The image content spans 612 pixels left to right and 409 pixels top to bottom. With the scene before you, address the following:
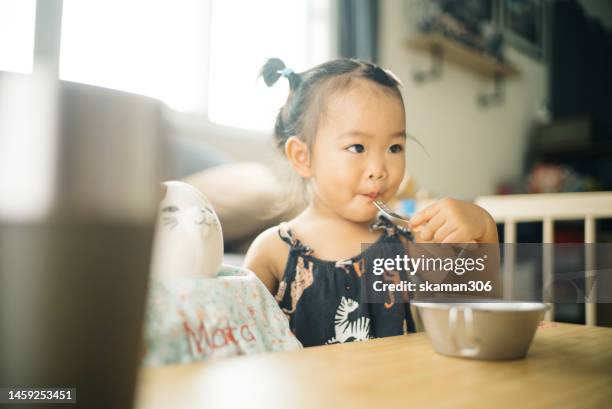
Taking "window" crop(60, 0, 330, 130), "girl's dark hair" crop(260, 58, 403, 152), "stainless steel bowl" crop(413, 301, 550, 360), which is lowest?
"stainless steel bowl" crop(413, 301, 550, 360)

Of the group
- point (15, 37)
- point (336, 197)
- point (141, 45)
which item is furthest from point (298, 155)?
point (15, 37)

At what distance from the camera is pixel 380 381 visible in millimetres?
223

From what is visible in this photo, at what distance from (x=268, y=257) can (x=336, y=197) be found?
0.08 metres

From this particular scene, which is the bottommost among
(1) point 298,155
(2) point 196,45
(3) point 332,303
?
(3) point 332,303

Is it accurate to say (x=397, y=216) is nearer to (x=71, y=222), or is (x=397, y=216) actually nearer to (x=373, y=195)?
(x=373, y=195)

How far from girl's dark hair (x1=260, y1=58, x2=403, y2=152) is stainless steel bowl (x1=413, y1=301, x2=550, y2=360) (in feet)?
0.74

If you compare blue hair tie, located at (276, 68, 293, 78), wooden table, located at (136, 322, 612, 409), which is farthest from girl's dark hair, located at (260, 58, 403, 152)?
wooden table, located at (136, 322, 612, 409)

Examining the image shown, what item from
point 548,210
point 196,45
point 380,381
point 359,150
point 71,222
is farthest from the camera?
point 196,45

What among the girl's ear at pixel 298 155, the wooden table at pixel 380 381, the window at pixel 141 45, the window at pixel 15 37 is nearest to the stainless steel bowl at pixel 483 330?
the wooden table at pixel 380 381

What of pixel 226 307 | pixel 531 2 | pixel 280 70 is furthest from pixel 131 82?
pixel 531 2

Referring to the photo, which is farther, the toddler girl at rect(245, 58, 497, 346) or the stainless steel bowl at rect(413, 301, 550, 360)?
the toddler girl at rect(245, 58, 497, 346)

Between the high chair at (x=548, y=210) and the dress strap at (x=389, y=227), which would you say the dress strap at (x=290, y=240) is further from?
the high chair at (x=548, y=210)

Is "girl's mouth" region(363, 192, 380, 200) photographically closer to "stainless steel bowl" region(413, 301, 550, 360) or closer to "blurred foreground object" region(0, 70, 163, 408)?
"stainless steel bowl" region(413, 301, 550, 360)

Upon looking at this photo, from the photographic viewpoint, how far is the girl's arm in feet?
1.42
